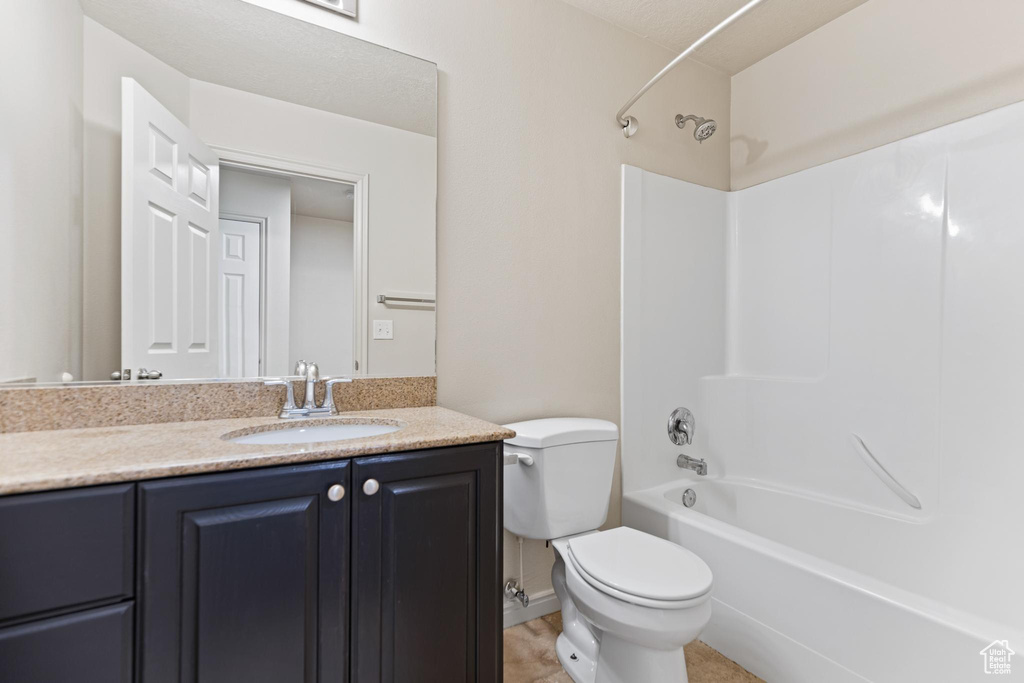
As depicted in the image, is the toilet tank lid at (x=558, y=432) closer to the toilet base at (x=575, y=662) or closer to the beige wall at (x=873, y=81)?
the toilet base at (x=575, y=662)

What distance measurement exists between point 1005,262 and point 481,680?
2.11 metres

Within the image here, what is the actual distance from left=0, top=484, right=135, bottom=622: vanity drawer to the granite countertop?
0.03 m

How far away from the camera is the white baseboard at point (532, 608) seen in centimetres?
182

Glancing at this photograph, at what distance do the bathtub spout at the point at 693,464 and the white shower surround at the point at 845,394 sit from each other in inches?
1.8

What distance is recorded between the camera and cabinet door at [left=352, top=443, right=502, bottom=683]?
99 centimetres

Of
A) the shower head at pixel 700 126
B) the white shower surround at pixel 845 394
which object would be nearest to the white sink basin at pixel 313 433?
the white shower surround at pixel 845 394

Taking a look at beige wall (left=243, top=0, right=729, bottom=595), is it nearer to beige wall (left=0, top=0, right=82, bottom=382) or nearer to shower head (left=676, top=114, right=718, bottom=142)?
shower head (left=676, top=114, right=718, bottom=142)

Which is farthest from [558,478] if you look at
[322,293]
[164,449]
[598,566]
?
[164,449]

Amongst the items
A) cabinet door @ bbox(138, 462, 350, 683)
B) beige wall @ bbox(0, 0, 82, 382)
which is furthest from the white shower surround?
beige wall @ bbox(0, 0, 82, 382)

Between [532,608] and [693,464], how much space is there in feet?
3.10

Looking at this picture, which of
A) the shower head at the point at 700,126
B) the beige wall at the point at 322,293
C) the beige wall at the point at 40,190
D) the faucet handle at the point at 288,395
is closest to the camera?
the beige wall at the point at 40,190

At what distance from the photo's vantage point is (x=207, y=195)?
133 cm

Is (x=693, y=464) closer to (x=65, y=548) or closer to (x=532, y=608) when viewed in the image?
(x=532, y=608)

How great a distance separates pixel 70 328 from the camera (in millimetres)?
1179
